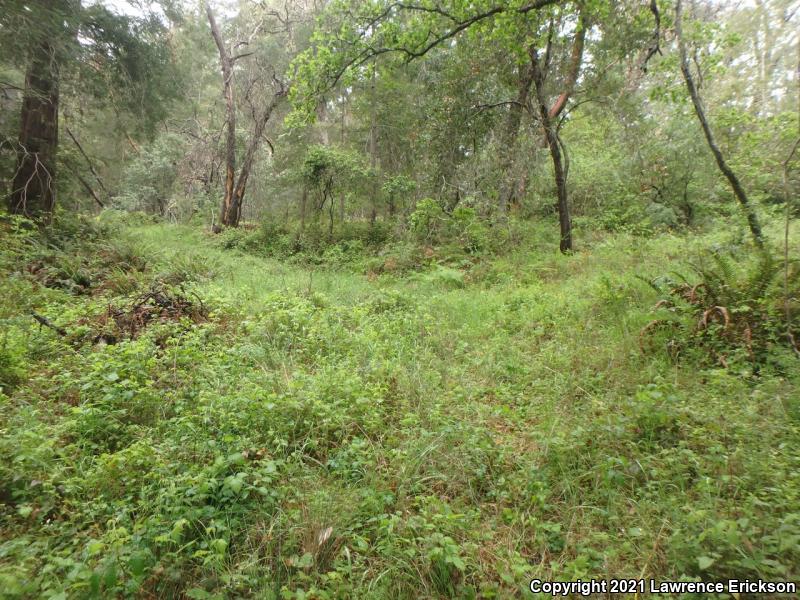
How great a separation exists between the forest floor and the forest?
0.02m

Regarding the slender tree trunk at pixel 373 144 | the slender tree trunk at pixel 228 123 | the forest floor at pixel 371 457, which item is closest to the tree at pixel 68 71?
the forest floor at pixel 371 457

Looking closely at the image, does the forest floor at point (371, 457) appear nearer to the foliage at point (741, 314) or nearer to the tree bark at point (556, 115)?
the foliage at point (741, 314)

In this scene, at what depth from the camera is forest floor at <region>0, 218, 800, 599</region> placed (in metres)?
2.15

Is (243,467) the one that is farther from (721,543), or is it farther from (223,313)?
(223,313)

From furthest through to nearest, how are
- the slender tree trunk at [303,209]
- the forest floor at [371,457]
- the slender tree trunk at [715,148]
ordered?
1. the slender tree trunk at [303,209]
2. the slender tree trunk at [715,148]
3. the forest floor at [371,457]

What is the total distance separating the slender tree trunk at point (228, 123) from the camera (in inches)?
585

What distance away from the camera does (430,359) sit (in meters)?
4.94

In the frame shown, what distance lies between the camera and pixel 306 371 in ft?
14.5

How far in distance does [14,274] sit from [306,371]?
5.33 metres

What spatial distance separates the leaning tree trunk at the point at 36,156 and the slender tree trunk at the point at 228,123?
705 centimetres

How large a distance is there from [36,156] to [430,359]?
9135 millimetres

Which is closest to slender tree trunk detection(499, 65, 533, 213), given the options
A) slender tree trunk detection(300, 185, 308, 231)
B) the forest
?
the forest

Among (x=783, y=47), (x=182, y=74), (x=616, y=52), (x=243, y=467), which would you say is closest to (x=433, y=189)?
(x=616, y=52)

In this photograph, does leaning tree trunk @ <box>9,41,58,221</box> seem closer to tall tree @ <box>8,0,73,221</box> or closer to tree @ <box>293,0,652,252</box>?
tall tree @ <box>8,0,73,221</box>
